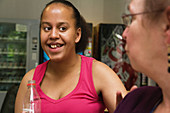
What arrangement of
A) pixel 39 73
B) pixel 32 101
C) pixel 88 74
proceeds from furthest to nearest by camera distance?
pixel 39 73, pixel 88 74, pixel 32 101

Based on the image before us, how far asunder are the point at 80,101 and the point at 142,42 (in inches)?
31.4

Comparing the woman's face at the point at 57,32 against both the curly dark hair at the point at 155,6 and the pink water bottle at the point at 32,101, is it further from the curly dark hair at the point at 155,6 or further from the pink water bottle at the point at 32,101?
the curly dark hair at the point at 155,6

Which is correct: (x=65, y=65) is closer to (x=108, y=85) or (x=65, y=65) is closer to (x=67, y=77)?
(x=67, y=77)

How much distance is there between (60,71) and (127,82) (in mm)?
2783

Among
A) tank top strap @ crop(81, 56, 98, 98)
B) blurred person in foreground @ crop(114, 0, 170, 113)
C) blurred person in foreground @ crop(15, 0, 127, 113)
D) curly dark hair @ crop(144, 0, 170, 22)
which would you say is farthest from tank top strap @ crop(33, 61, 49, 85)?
curly dark hair @ crop(144, 0, 170, 22)

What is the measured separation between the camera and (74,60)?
5.12 feet

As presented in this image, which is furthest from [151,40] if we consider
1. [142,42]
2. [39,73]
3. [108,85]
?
[39,73]

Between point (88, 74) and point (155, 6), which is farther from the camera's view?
point (88, 74)

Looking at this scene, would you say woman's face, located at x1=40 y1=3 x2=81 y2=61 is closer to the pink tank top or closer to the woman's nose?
the woman's nose

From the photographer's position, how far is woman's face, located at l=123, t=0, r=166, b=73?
69 centimetres

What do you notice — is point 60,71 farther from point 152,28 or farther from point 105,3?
point 105,3

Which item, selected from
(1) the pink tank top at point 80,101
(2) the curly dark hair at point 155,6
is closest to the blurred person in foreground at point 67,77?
(1) the pink tank top at point 80,101

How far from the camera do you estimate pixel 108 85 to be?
1434 millimetres

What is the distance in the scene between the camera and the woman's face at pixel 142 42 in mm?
688
